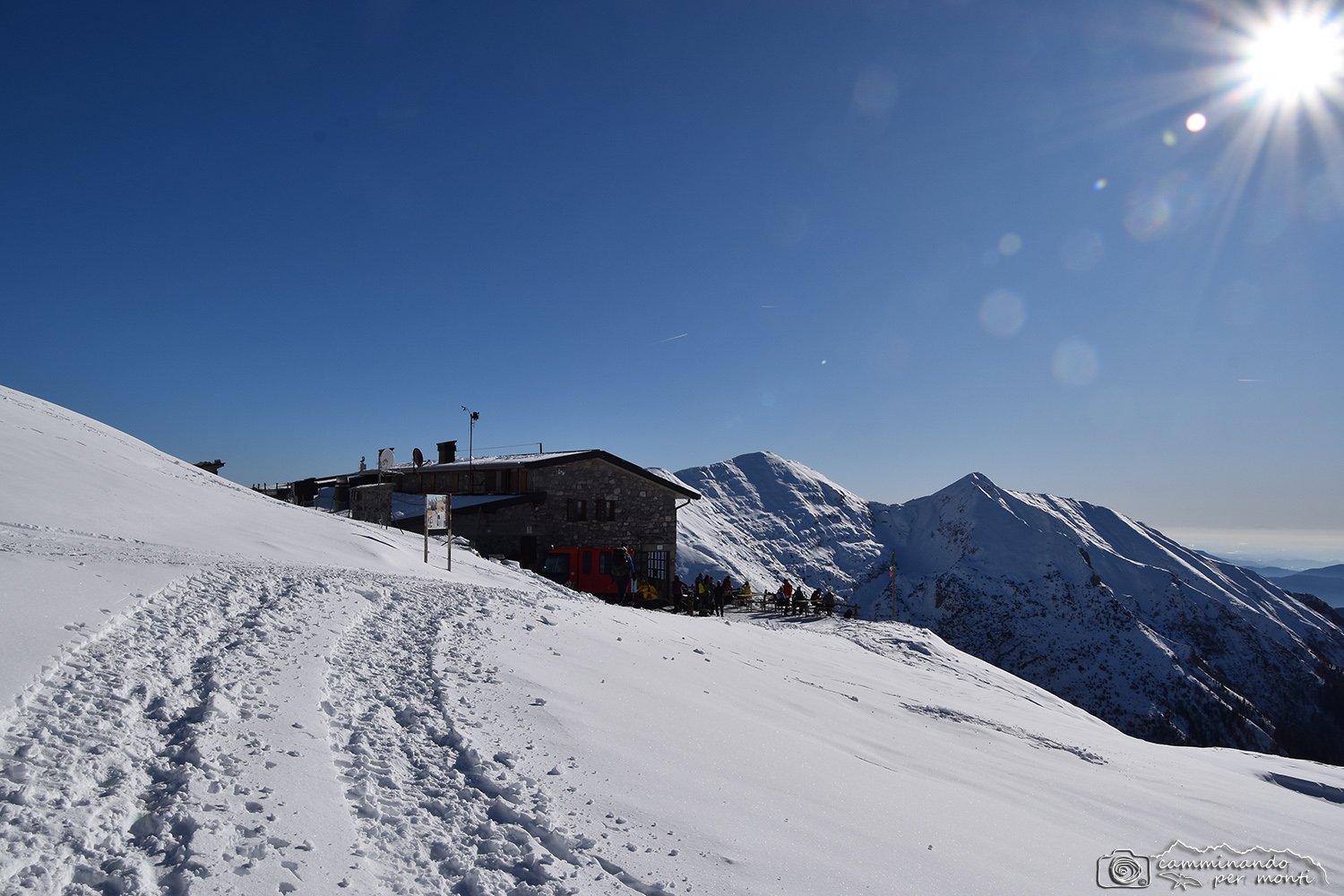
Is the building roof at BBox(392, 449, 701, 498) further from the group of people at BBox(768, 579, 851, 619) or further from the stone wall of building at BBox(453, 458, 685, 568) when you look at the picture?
the group of people at BBox(768, 579, 851, 619)

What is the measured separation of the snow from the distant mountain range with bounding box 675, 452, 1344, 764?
2936 centimetres

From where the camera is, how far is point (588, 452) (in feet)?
88.6

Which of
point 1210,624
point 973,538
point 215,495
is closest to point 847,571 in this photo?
point 973,538

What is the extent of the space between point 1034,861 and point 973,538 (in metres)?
73.8

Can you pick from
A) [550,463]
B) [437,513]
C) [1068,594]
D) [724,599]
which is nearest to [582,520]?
[550,463]

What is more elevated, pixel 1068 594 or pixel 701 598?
pixel 701 598

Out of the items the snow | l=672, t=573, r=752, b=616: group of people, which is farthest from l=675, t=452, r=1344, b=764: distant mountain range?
the snow

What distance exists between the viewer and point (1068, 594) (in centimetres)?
5947

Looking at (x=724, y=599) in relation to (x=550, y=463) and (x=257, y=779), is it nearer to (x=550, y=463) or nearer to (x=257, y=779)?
(x=550, y=463)

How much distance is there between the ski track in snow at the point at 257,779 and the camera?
288 cm

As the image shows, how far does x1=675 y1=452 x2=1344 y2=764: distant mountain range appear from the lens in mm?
47844

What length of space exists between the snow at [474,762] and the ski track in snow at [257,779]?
17 millimetres

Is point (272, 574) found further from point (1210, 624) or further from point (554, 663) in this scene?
point (1210, 624)

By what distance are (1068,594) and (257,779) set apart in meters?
69.0
